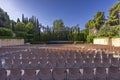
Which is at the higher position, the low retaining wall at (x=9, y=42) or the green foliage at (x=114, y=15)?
the green foliage at (x=114, y=15)

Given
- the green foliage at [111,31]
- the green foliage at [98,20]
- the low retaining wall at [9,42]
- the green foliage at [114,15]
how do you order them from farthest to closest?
the green foliage at [98,20] < the green foliage at [114,15] < the green foliage at [111,31] < the low retaining wall at [9,42]

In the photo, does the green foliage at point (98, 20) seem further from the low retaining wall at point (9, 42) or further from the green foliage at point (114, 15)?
the low retaining wall at point (9, 42)

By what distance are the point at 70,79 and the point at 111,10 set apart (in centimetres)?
5053

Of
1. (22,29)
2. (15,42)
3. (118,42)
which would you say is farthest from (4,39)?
(22,29)

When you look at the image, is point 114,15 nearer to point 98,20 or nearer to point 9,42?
point 98,20

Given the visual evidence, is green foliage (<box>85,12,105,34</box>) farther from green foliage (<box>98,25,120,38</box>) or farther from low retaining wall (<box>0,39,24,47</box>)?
low retaining wall (<box>0,39,24,47</box>)

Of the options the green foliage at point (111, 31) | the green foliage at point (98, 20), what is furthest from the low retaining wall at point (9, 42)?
the green foliage at point (98, 20)

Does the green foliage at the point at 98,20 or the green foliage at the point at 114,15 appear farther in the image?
the green foliage at the point at 98,20

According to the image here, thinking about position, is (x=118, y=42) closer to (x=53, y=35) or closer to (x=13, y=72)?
(x=13, y=72)

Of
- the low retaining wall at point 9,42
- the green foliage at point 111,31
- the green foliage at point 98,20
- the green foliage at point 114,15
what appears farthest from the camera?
the green foliage at point 98,20

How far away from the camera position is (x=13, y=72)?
318 inches

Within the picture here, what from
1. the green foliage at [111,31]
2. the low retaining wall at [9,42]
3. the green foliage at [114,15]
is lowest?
the low retaining wall at [9,42]

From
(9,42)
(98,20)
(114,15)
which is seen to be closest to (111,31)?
(114,15)

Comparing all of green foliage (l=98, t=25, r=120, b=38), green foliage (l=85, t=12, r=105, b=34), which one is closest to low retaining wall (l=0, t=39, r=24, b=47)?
green foliage (l=98, t=25, r=120, b=38)
